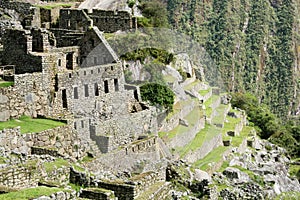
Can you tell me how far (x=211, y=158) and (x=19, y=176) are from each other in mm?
20674

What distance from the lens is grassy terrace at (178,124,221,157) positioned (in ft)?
90.4

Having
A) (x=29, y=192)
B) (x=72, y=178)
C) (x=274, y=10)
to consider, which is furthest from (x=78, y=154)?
(x=274, y=10)

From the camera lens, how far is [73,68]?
23.4 meters

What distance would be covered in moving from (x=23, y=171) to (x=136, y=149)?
8.82 metres

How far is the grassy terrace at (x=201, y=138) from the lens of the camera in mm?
27544

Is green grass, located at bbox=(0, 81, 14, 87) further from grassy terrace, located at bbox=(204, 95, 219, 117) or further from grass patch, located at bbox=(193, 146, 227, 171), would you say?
grassy terrace, located at bbox=(204, 95, 219, 117)

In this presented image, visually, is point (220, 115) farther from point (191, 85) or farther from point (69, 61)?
point (69, 61)

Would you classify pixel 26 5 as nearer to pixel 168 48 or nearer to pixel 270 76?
pixel 168 48

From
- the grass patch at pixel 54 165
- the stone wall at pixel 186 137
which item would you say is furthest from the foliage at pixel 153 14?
the grass patch at pixel 54 165

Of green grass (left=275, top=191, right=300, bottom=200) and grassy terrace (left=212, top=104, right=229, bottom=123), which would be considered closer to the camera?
green grass (left=275, top=191, right=300, bottom=200)

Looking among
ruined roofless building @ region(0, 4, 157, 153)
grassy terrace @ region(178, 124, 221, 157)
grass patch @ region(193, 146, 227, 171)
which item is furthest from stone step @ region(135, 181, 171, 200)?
grass patch @ region(193, 146, 227, 171)

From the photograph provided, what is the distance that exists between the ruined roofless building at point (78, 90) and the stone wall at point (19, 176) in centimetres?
726

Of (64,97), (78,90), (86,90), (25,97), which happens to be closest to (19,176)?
(25,97)

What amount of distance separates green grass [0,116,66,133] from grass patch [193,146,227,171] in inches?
367
